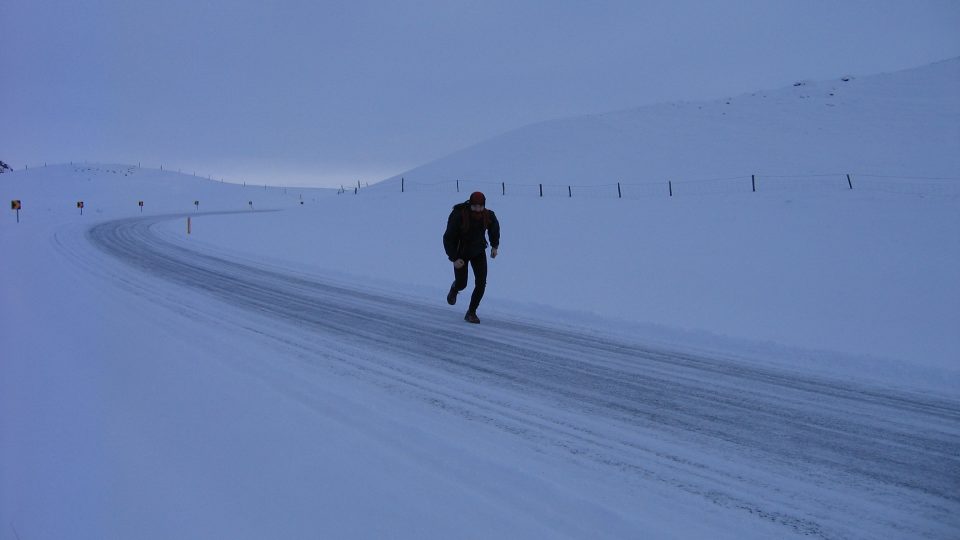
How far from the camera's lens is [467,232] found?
7980 millimetres

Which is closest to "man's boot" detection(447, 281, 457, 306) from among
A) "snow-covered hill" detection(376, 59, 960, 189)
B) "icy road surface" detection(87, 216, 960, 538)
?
"icy road surface" detection(87, 216, 960, 538)

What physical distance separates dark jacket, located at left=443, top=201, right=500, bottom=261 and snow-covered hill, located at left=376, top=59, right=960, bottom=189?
28.9 m

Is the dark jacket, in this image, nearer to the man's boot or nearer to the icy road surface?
the man's boot

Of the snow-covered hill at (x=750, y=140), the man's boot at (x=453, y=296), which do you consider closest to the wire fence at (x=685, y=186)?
the snow-covered hill at (x=750, y=140)

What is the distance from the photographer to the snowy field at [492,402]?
2717mm

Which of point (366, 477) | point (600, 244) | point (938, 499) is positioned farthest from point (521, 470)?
point (600, 244)

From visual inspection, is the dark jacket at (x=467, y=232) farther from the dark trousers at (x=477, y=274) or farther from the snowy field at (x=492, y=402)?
the snowy field at (x=492, y=402)

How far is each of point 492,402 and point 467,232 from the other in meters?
4.06

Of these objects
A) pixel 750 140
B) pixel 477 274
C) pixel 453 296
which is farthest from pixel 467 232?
pixel 750 140

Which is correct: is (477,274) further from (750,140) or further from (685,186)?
(750,140)

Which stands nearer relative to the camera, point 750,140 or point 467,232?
point 467,232

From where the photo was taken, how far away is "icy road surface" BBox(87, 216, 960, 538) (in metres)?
2.93

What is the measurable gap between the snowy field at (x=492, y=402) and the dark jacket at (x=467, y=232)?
1.02m

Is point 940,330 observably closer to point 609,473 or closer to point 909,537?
point 909,537
